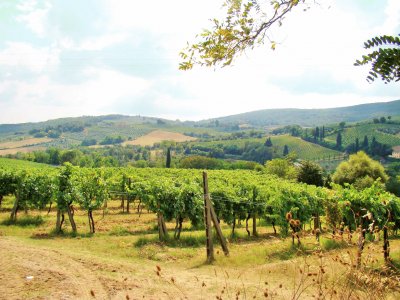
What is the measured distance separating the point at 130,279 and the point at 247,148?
6568 inches

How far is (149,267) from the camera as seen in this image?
13570 mm

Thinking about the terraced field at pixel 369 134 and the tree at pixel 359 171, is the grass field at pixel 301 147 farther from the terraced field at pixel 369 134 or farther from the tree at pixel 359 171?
the tree at pixel 359 171

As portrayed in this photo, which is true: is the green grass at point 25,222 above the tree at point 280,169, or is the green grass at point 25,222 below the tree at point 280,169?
above

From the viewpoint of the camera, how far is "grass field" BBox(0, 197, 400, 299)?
9117mm

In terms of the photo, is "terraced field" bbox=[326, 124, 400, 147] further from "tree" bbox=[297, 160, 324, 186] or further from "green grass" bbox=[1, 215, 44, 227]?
"green grass" bbox=[1, 215, 44, 227]

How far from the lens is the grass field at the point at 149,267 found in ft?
29.9

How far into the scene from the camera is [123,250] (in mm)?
17344

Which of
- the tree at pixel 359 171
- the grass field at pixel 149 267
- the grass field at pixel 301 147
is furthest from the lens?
the grass field at pixel 301 147

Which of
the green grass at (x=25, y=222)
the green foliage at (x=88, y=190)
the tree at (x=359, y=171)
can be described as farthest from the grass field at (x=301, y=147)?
the green grass at (x=25, y=222)

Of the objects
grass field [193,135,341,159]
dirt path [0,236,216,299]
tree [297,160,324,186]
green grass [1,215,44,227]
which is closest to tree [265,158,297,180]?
tree [297,160,324,186]

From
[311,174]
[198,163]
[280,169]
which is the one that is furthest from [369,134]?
[311,174]

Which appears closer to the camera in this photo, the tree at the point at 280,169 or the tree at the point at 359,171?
the tree at the point at 359,171

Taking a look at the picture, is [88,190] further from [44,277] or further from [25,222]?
[44,277]

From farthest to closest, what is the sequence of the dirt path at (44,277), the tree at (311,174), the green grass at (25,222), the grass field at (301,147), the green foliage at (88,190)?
the grass field at (301,147), the tree at (311,174), the green grass at (25,222), the green foliage at (88,190), the dirt path at (44,277)
